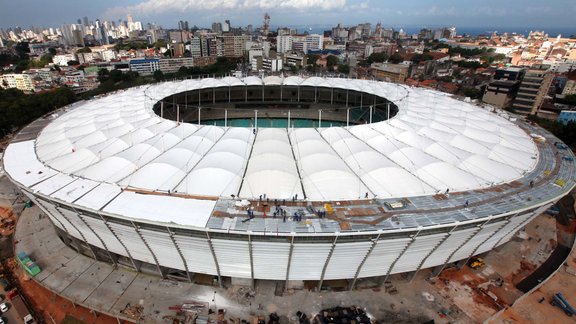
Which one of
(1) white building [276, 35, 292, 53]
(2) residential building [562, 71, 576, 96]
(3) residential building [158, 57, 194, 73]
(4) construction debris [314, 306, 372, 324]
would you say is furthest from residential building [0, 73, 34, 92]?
(2) residential building [562, 71, 576, 96]

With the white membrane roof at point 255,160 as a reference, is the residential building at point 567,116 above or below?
below

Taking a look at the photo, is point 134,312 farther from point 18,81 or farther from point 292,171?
point 18,81

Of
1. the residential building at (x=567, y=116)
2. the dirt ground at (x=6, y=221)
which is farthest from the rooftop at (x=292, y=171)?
the residential building at (x=567, y=116)

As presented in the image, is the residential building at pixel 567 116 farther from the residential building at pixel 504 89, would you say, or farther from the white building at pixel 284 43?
the white building at pixel 284 43

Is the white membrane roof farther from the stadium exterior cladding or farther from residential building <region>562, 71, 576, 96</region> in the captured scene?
residential building <region>562, 71, 576, 96</region>

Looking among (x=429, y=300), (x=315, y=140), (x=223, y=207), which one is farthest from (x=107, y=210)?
(x=429, y=300)

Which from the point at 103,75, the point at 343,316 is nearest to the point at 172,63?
the point at 103,75
